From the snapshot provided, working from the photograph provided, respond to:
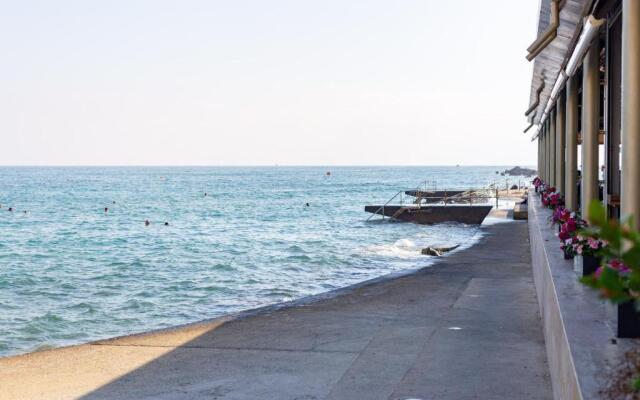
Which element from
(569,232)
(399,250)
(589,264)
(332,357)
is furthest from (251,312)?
(399,250)

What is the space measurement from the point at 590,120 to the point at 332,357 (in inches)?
161

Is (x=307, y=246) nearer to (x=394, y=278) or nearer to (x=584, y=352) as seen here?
(x=394, y=278)

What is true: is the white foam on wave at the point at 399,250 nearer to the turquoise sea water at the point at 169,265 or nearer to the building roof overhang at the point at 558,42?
the turquoise sea water at the point at 169,265

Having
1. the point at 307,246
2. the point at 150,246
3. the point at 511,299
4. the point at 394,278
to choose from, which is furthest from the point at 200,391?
the point at 150,246

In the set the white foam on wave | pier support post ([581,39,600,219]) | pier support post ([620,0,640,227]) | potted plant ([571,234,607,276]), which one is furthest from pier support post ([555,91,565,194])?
the white foam on wave

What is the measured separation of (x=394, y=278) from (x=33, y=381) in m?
9.39

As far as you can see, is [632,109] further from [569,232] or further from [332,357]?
[332,357]

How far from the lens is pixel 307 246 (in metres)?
35.4

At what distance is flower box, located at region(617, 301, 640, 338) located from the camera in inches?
190

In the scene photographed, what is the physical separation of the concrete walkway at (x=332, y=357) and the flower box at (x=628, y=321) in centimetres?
223

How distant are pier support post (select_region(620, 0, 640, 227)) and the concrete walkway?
8.29 feet

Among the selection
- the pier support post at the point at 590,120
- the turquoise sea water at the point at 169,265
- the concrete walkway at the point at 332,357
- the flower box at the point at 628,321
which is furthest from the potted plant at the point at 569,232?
the turquoise sea water at the point at 169,265

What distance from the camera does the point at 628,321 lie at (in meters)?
4.92

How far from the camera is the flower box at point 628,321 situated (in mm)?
4832
